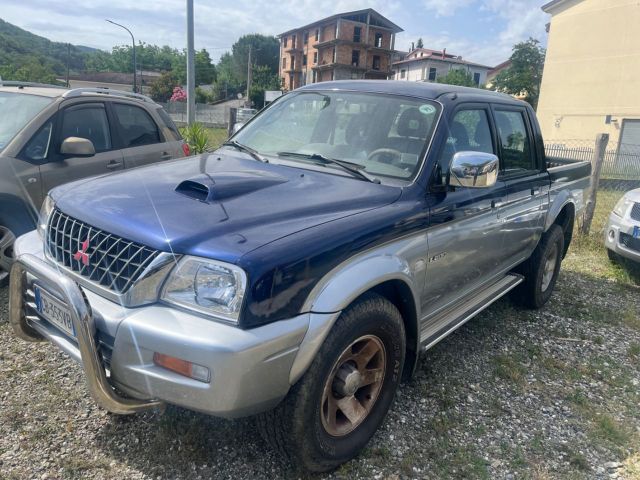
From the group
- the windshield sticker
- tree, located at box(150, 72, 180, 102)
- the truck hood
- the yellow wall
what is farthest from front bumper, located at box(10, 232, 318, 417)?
tree, located at box(150, 72, 180, 102)

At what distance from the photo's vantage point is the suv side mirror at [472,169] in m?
2.81

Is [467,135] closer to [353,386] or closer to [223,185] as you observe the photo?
[223,185]

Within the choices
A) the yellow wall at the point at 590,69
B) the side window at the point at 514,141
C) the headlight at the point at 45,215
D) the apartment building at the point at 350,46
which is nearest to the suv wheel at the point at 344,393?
the headlight at the point at 45,215

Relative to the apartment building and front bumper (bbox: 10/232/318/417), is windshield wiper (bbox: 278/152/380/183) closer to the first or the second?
front bumper (bbox: 10/232/318/417)

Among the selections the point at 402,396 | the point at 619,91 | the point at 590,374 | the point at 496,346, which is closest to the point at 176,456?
the point at 402,396

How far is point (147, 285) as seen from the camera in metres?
2.02

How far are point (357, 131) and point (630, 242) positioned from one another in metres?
4.27

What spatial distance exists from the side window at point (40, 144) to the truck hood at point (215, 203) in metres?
2.09

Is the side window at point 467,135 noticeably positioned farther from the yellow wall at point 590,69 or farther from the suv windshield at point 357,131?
the yellow wall at point 590,69

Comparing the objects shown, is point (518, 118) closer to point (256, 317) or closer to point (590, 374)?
point (590, 374)

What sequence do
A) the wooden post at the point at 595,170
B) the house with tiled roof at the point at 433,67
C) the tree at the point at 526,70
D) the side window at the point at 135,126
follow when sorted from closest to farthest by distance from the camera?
1. the side window at the point at 135,126
2. the wooden post at the point at 595,170
3. the tree at the point at 526,70
4. the house with tiled roof at the point at 433,67

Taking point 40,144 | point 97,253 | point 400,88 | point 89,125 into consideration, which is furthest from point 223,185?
point 89,125

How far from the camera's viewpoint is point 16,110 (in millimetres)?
4816

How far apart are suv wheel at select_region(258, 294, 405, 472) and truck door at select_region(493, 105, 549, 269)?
5.31 ft
